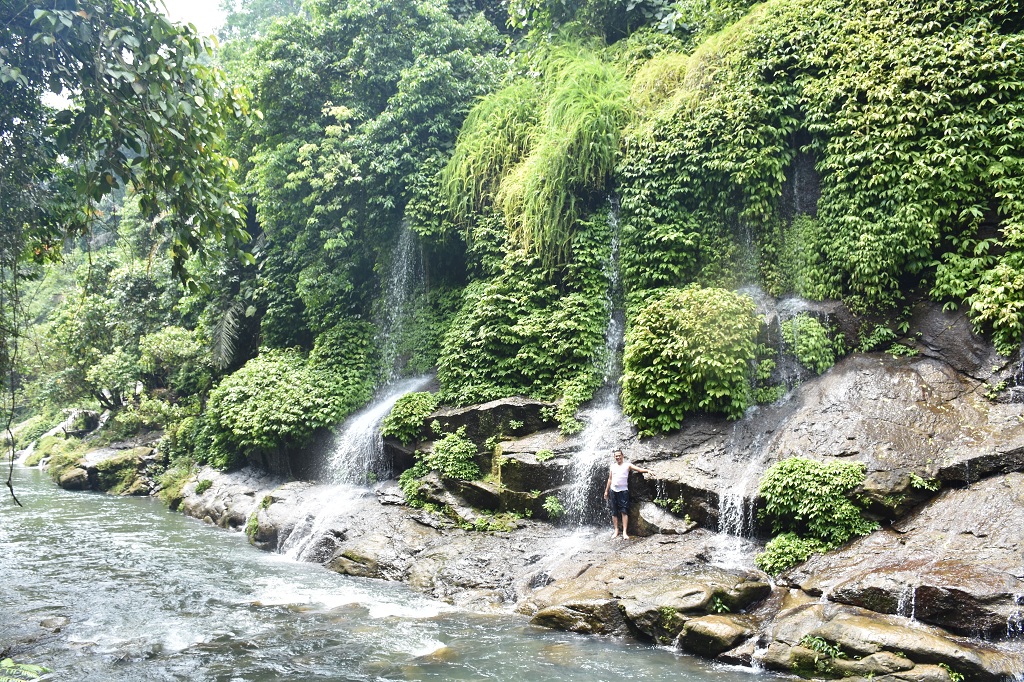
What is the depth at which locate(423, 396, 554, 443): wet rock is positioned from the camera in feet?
44.7

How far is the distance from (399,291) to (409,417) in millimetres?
5249

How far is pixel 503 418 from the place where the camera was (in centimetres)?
1380

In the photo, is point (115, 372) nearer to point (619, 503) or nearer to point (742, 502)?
point (619, 503)

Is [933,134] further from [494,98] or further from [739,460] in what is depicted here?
[494,98]

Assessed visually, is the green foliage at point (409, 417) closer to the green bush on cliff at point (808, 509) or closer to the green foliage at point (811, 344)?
the green foliage at point (811, 344)

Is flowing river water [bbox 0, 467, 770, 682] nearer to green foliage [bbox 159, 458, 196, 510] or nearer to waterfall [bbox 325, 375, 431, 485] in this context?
waterfall [bbox 325, 375, 431, 485]

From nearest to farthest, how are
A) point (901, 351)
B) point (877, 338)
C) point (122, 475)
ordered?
point (901, 351)
point (877, 338)
point (122, 475)

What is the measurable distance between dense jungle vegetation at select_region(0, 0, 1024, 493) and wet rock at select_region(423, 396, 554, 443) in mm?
434

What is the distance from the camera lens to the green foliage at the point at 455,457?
531 inches

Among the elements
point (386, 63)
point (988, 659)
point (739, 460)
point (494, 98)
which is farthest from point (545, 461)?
point (386, 63)

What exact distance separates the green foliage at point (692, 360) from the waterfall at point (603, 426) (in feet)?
2.22

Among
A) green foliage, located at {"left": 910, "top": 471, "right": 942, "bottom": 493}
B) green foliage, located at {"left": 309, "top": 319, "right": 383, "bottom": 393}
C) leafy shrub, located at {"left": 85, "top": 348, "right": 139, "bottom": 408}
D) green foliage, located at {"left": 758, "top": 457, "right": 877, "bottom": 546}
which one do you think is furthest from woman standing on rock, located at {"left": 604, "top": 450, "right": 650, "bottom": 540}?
leafy shrub, located at {"left": 85, "top": 348, "right": 139, "bottom": 408}

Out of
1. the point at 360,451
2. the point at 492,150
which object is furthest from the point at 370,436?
the point at 492,150

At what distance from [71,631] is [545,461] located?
720 centimetres
